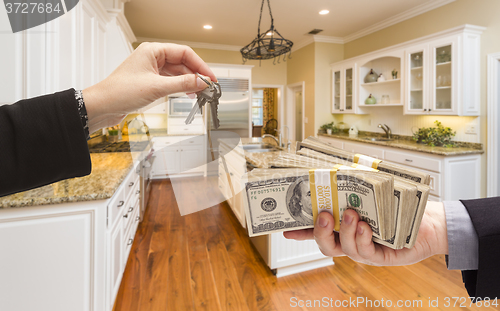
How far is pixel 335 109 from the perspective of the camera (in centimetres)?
551

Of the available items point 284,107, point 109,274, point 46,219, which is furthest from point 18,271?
point 284,107

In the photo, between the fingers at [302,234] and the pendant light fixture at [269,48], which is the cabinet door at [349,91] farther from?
the fingers at [302,234]

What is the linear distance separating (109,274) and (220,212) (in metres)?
2.00

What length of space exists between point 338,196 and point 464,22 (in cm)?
423

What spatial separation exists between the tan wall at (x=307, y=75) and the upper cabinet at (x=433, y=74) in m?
1.18

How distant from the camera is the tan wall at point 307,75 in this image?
18.5 feet

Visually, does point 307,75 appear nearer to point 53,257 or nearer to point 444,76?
point 444,76

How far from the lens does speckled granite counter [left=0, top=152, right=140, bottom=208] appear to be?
1.22 meters

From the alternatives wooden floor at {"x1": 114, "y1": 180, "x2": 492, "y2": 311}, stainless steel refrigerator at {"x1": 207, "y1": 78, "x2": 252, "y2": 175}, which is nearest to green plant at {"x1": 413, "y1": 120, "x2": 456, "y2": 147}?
wooden floor at {"x1": 114, "y1": 180, "x2": 492, "y2": 311}

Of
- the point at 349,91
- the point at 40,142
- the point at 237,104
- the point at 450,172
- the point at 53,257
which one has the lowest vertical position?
the point at 53,257

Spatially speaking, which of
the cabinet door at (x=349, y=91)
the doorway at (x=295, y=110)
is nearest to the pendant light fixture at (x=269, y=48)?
the cabinet door at (x=349, y=91)

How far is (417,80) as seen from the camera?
12.3 ft

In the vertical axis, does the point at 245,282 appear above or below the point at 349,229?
below

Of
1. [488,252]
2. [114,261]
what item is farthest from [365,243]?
[114,261]
